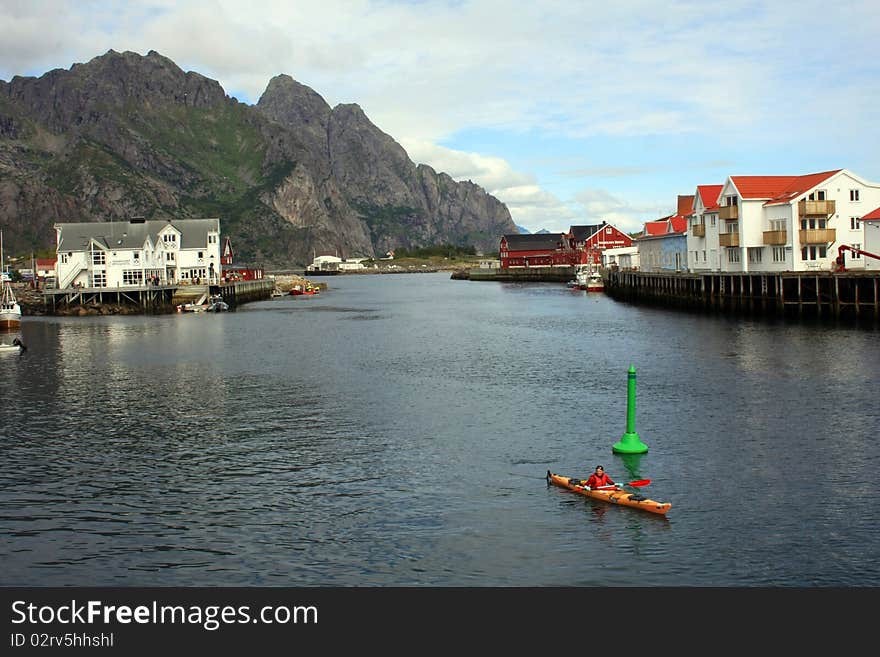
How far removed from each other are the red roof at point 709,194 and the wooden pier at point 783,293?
28.7 feet

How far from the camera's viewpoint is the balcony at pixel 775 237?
90062 mm

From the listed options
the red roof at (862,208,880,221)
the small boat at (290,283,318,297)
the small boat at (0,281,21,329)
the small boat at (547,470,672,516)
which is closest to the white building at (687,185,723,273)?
the red roof at (862,208,880,221)

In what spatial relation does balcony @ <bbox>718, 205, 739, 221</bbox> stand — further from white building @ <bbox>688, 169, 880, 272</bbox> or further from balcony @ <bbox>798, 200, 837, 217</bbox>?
balcony @ <bbox>798, 200, 837, 217</bbox>

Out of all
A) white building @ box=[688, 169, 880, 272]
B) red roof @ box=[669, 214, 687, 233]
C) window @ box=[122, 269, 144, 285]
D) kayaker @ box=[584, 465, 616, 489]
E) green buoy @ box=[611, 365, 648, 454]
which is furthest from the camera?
window @ box=[122, 269, 144, 285]

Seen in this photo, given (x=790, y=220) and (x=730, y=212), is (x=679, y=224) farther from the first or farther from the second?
(x=790, y=220)

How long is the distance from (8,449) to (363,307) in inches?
4058

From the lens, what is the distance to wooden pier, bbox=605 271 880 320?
81.6m

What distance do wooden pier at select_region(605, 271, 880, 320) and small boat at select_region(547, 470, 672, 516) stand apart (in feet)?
201

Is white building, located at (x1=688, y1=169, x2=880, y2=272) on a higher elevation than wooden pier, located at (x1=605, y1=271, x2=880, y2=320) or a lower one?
higher

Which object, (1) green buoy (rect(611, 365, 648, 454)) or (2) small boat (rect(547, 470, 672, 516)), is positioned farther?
(1) green buoy (rect(611, 365, 648, 454))

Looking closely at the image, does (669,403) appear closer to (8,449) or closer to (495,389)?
(495,389)

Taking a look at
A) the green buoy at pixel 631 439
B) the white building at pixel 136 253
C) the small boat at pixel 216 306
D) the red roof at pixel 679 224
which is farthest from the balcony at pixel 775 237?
the white building at pixel 136 253

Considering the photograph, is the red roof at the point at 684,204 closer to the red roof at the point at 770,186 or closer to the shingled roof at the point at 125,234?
the red roof at the point at 770,186
